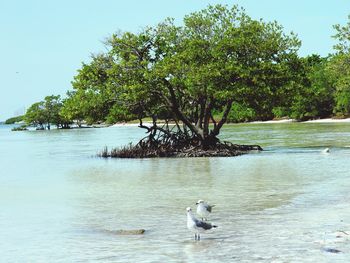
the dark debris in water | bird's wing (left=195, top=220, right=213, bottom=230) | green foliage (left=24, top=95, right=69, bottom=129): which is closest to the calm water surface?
the dark debris in water

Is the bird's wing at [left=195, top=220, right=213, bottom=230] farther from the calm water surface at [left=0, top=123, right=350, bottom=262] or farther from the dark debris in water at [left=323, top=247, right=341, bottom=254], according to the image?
the dark debris in water at [left=323, top=247, right=341, bottom=254]

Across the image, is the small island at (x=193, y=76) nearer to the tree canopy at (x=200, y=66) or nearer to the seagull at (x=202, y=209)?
the tree canopy at (x=200, y=66)

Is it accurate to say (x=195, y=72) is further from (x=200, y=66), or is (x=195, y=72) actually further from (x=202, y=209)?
(x=202, y=209)

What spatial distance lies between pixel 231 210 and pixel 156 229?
2.56m

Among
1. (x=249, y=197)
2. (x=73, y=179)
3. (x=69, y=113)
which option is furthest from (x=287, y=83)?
(x=249, y=197)

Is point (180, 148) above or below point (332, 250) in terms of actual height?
above

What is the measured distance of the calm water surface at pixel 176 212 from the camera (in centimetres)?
955

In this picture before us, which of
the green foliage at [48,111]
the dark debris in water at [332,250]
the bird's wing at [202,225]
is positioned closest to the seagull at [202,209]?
the bird's wing at [202,225]

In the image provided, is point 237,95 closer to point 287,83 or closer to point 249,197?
point 287,83

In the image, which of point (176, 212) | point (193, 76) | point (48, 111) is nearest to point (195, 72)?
point (193, 76)

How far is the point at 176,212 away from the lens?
13633mm

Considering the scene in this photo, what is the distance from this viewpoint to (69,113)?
32.2m

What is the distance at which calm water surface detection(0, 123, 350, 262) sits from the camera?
9.55m

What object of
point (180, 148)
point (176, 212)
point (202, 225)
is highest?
point (180, 148)
